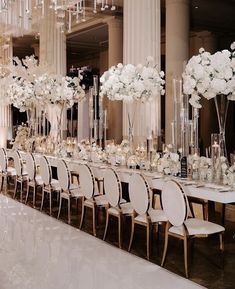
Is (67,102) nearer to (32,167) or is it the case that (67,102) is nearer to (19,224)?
(32,167)

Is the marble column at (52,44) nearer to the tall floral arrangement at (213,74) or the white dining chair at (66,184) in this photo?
the white dining chair at (66,184)

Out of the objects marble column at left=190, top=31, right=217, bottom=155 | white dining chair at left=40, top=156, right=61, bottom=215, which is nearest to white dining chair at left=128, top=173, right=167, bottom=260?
white dining chair at left=40, top=156, right=61, bottom=215

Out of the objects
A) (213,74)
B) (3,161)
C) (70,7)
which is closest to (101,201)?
(213,74)

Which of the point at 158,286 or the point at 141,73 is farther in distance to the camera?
the point at 141,73

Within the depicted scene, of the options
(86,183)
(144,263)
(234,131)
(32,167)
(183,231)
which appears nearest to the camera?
(183,231)

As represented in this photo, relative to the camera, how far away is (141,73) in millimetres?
6832

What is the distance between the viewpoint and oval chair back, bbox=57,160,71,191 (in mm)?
7090

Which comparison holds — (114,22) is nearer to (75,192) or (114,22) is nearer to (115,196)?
(75,192)

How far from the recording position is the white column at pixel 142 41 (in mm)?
9195

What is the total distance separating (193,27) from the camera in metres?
17.7

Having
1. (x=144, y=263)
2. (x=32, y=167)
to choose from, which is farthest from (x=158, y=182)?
(x=32, y=167)

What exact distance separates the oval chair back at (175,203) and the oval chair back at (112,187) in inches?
37.1

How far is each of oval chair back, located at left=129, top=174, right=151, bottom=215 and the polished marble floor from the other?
1.79 feet

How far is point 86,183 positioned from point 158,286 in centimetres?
225
